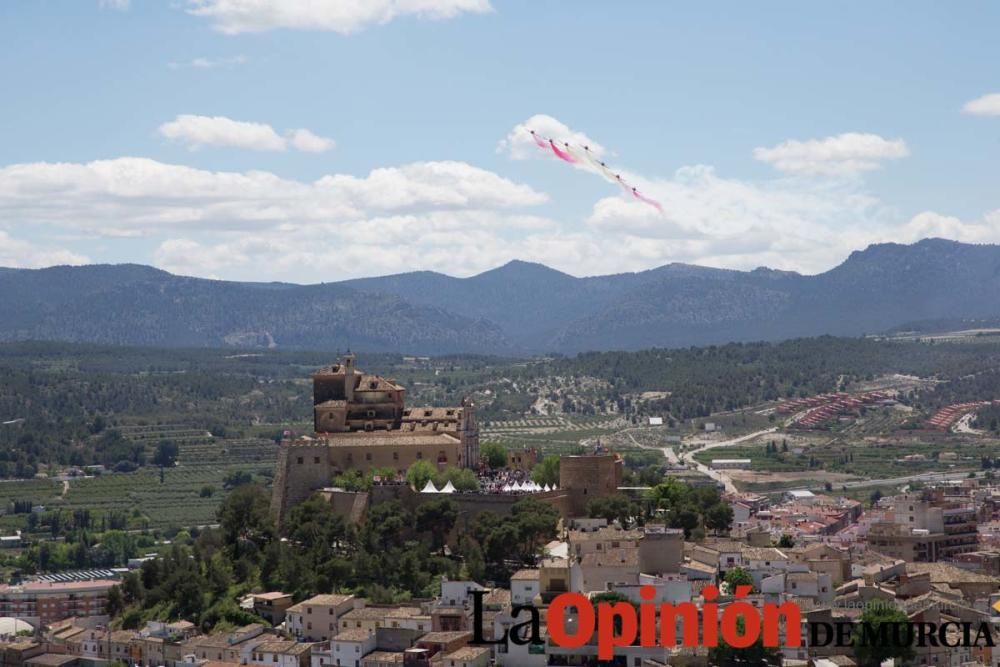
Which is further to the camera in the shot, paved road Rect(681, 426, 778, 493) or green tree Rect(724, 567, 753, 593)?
paved road Rect(681, 426, 778, 493)

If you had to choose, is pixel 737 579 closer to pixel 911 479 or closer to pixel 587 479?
pixel 587 479

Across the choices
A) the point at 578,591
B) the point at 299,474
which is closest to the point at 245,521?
the point at 299,474

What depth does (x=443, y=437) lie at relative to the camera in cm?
7519

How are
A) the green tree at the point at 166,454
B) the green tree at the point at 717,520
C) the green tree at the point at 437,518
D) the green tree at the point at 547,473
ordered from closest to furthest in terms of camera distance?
1. the green tree at the point at 437,518
2. the green tree at the point at 717,520
3. the green tree at the point at 547,473
4. the green tree at the point at 166,454

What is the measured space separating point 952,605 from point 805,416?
4094 inches

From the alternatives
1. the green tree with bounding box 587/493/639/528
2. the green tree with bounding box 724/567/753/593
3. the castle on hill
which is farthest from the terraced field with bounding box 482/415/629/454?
the green tree with bounding box 724/567/753/593

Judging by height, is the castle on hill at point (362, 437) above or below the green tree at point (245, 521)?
above

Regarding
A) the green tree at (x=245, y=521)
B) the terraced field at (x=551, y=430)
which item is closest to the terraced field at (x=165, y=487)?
the terraced field at (x=551, y=430)

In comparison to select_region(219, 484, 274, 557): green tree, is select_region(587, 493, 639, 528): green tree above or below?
above

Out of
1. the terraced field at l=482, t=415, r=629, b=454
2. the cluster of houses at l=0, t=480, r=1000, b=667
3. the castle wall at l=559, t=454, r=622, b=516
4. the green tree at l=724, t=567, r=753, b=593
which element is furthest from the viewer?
the terraced field at l=482, t=415, r=629, b=454

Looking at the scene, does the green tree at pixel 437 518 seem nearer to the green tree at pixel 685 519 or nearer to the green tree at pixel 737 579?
the green tree at pixel 685 519

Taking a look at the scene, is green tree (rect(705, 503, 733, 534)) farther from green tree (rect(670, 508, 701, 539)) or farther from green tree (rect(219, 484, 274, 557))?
green tree (rect(219, 484, 274, 557))

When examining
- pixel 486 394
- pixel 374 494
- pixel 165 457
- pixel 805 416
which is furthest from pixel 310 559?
pixel 486 394

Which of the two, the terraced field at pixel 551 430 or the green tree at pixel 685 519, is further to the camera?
the terraced field at pixel 551 430
